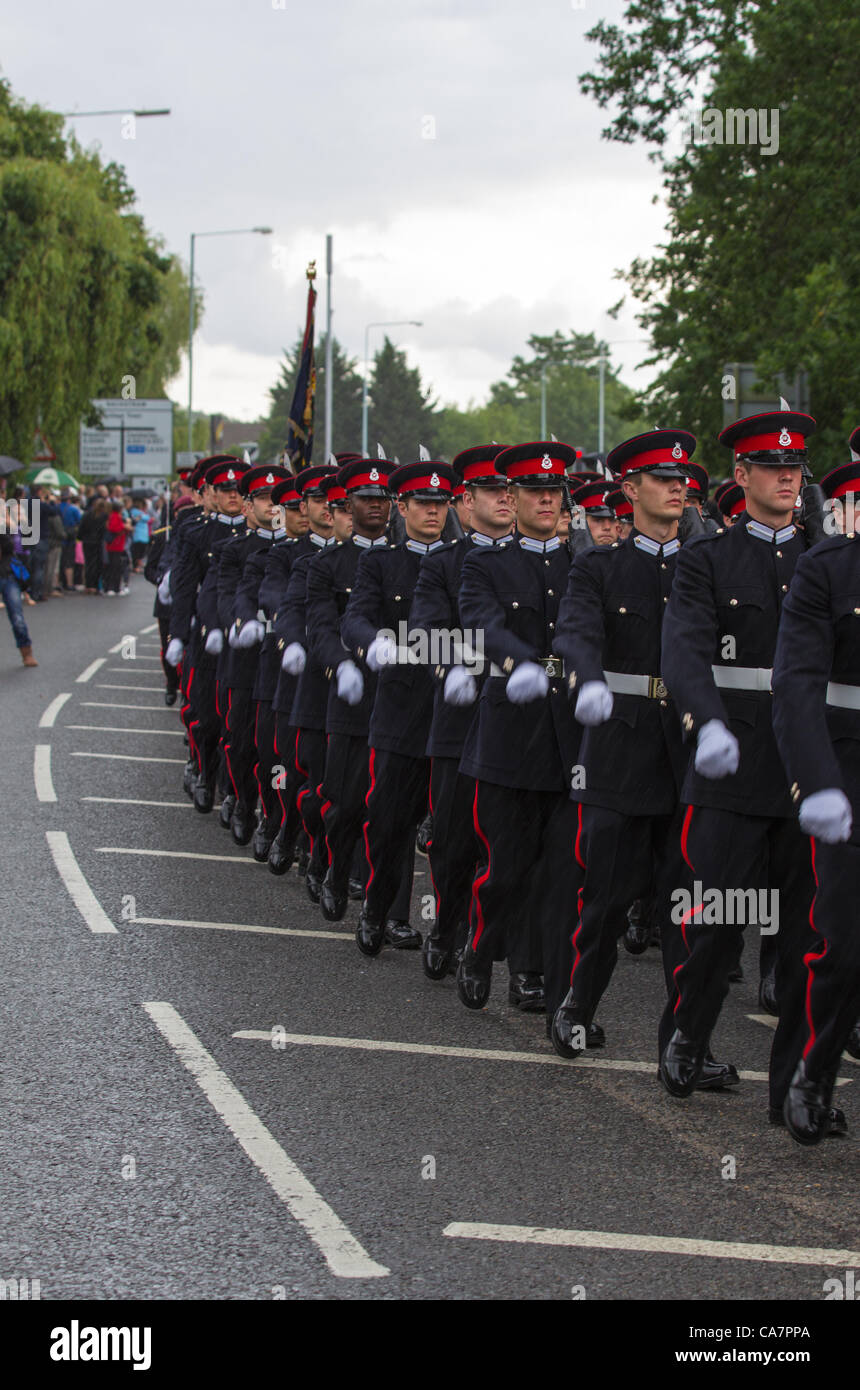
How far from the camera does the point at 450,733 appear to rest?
7477mm

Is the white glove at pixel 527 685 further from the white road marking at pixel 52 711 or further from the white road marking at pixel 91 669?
the white road marking at pixel 91 669

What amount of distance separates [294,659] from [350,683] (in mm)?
1118

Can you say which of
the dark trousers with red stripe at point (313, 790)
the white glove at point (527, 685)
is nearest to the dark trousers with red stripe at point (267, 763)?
the dark trousers with red stripe at point (313, 790)

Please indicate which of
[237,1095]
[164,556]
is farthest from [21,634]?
[237,1095]

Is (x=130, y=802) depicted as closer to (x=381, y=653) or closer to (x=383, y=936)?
(x=383, y=936)

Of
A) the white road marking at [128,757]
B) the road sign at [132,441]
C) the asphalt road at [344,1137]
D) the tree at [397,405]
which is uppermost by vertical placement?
the tree at [397,405]

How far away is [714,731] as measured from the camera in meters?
5.38

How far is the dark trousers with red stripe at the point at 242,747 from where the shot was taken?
10.9 metres

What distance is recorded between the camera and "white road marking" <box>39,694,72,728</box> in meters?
15.7

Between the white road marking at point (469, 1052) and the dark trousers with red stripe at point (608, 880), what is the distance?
0.58 feet

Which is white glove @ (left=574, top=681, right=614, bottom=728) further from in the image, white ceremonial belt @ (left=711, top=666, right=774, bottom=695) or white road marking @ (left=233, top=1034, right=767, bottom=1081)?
white road marking @ (left=233, top=1034, right=767, bottom=1081)

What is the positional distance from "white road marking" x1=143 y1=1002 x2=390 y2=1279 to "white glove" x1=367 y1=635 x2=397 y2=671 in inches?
74.2

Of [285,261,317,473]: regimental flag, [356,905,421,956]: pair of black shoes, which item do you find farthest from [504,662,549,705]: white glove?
[285,261,317,473]: regimental flag
